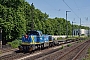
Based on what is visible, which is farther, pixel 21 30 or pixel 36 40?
pixel 21 30

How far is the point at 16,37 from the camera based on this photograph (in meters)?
43.7

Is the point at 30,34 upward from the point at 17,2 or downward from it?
downward

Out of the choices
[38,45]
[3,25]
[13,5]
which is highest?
[13,5]

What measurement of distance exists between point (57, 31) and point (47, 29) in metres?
22.2

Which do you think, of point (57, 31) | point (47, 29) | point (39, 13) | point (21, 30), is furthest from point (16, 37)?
point (57, 31)

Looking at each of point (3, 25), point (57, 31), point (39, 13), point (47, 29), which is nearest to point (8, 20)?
point (3, 25)

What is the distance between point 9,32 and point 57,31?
7027 centimetres

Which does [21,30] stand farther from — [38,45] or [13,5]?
[38,45]

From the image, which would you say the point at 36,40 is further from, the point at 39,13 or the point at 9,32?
the point at 39,13

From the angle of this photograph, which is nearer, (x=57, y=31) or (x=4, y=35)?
(x=4, y=35)

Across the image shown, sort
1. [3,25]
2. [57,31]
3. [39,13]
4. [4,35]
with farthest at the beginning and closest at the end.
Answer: [57,31] → [39,13] → [4,35] → [3,25]

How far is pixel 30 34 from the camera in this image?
31000 millimetres

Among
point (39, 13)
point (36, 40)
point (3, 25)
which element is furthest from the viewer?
point (39, 13)

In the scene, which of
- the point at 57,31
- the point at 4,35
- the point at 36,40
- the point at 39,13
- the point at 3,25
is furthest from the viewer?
the point at 57,31
